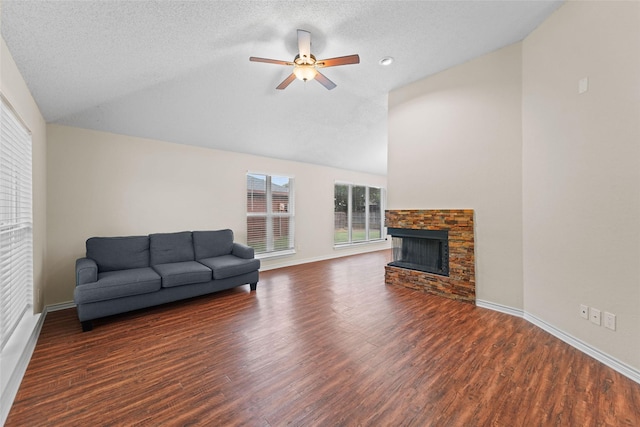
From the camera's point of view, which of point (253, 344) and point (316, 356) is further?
point (253, 344)

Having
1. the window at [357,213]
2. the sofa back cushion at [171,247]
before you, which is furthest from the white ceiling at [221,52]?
the window at [357,213]

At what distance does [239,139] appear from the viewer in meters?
4.45

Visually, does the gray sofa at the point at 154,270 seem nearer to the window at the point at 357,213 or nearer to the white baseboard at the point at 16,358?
the white baseboard at the point at 16,358

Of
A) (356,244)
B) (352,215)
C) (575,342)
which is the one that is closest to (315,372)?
(575,342)

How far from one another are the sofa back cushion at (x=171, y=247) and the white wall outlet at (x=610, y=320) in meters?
4.76

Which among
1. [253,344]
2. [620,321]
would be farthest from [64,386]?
[620,321]

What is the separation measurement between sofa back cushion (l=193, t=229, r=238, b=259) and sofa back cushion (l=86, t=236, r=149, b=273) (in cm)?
69

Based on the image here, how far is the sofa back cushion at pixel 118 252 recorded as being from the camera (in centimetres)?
326

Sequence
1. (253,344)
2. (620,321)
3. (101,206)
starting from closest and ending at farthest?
(620,321), (253,344), (101,206)

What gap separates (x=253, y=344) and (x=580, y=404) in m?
2.41

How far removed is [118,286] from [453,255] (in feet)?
13.5

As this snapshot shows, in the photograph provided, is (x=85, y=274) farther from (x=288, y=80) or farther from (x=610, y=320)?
(x=610, y=320)

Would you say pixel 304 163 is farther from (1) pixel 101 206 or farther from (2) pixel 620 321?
(2) pixel 620 321

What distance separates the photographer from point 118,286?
9.11 ft
